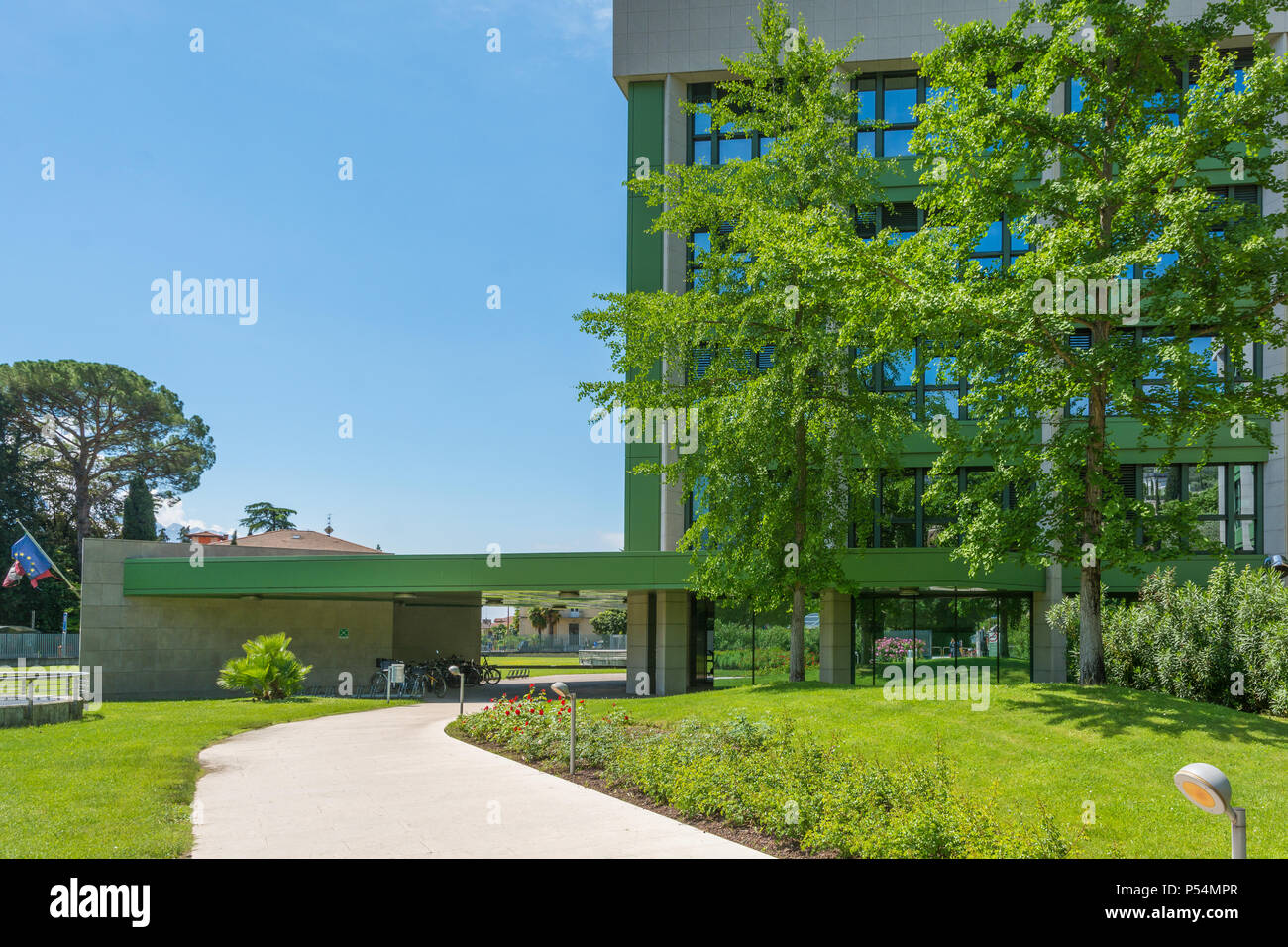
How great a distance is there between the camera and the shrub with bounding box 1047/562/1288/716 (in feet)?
55.8

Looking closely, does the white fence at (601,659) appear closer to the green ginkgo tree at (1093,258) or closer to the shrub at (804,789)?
the green ginkgo tree at (1093,258)

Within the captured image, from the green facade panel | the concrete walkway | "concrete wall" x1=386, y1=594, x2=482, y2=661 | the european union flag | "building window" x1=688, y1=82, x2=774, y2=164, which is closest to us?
the concrete walkway

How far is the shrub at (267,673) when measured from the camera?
26.8 m

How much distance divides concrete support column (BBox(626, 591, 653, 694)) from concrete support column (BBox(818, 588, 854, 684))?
18.1 ft

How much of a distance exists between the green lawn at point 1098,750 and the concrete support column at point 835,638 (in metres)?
11.5

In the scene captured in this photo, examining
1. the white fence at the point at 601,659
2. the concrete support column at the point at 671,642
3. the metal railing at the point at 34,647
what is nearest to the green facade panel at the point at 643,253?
the concrete support column at the point at 671,642

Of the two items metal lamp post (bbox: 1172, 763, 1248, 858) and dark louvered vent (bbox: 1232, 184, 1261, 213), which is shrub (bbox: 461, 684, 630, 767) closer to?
metal lamp post (bbox: 1172, 763, 1248, 858)

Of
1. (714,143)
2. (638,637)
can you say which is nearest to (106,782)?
(638,637)

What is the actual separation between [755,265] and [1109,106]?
23.4 feet

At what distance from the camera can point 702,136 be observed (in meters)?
33.1

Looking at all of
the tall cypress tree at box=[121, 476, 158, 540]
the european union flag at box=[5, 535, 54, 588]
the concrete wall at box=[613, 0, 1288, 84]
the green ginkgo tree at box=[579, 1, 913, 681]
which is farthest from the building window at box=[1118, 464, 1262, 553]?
the tall cypress tree at box=[121, 476, 158, 540]

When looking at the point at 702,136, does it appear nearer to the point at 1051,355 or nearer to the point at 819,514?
the point at 819,514
